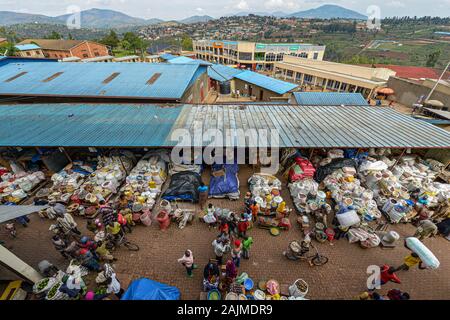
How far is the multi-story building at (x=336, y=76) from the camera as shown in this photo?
25344 mm

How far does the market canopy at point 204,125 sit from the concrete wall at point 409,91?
12055mm

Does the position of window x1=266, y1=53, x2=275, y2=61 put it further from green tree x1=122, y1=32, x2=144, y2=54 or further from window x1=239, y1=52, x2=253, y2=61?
green tree x1=122, y1=32, x2=144, y2=54

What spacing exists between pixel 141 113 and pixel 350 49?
373 feet

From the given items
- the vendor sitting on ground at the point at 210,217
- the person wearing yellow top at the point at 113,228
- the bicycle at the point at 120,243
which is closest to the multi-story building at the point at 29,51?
the person wearing yellow top at the point at 113,228

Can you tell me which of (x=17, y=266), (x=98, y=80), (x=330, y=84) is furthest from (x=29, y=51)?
(x=330, y=84)

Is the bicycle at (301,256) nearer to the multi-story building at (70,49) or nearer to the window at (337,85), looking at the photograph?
the window at (337,85)

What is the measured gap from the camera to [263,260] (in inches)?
311

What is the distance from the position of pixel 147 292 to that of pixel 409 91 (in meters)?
32.7

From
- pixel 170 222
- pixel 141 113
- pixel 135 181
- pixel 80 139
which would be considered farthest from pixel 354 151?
pixel 80 139

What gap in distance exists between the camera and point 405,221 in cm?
937

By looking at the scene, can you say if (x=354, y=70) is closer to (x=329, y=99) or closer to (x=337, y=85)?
(x=337, y=85)

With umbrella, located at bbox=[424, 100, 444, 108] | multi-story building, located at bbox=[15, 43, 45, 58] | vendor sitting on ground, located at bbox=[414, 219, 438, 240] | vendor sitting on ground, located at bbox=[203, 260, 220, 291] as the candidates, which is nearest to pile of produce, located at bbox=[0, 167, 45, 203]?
vendor sitting on ground, located at bbox=[203, 260, 220, 291]

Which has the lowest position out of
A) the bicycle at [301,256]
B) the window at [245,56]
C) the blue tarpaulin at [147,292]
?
the bicycle at [301,256]
